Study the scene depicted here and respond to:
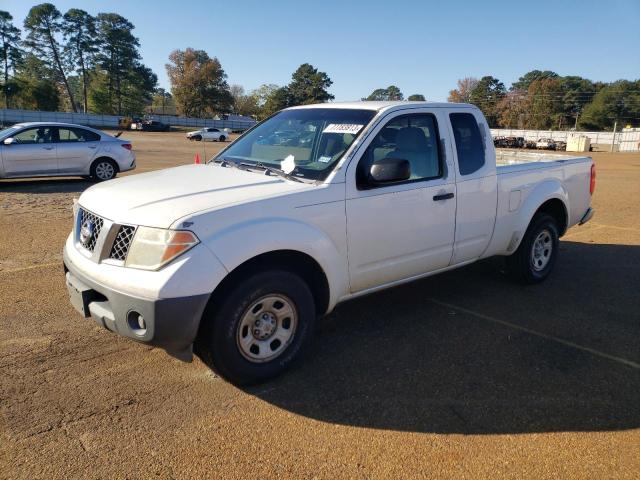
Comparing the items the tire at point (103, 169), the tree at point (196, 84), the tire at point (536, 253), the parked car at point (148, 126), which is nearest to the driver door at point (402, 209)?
the tire at point (536, 253)

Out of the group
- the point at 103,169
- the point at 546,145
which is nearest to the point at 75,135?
the point at 103,169

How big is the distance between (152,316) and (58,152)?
36.2 ft

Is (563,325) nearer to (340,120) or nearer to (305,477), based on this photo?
(340,120)

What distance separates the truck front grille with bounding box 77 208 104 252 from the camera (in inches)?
133

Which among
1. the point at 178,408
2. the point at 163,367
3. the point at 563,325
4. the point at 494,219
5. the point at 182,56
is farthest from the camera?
the point at 182,56

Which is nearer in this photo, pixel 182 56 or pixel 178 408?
pixel 178 408

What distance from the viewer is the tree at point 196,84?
3738 inches

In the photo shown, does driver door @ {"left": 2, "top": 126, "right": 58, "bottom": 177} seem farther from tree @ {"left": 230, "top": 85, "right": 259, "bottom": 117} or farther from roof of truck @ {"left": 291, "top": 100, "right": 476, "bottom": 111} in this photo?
tree @ {"left": 230, "top": 85, "right": 259, "bottom": 117}

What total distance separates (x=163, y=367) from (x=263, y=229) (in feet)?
4.42

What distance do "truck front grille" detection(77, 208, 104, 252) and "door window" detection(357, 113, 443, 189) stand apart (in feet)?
6.60

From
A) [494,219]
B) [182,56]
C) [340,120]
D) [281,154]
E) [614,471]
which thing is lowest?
[614,471]

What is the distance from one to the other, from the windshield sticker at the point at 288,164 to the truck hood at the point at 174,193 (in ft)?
0.46

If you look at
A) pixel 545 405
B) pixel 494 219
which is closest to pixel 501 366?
pixel 545 405

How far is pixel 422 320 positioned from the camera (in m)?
4.63
